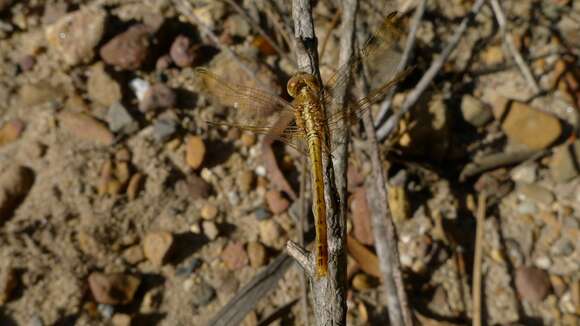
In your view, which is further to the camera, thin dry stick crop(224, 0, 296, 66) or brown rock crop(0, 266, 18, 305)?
thin dry stick crop(224, 0, 296, 66)

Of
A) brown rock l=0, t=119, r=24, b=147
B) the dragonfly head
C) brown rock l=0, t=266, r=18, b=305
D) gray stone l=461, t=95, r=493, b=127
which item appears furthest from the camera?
gray stone l=461, t=95, r=493, b=127

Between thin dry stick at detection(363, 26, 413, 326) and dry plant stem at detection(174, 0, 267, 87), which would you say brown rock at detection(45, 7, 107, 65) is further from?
thin dry stick at detection(363, 26, 413, 326)

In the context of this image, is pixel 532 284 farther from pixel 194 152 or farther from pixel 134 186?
pixel 134 186

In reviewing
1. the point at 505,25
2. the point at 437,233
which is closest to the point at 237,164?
the point at 437,233

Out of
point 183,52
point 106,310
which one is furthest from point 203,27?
point 106,310

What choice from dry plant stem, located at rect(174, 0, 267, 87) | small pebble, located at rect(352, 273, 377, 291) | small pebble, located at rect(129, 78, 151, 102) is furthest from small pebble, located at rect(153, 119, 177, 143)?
small pebble, located at rect(352, 273, 377, 291)

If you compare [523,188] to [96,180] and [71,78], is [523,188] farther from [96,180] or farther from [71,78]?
[71,78]
